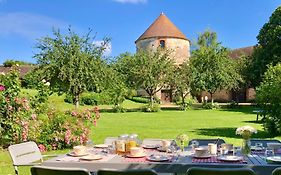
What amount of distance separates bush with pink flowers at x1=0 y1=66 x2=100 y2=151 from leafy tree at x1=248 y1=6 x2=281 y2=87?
84.4ft

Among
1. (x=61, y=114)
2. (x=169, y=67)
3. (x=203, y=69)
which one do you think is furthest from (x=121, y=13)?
(x=61, y=114)

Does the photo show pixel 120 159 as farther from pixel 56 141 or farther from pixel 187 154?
pixel 56 141

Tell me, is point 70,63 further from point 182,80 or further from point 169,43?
point 169,43

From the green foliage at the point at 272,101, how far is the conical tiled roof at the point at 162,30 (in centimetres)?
3103

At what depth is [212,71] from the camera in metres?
32.8

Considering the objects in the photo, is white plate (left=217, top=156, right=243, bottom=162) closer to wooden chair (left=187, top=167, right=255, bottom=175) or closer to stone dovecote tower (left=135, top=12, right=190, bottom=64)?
wooden chair (left=187, top=167, right=255, bottom=175)

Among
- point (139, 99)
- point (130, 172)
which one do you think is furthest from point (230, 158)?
point (139, 99)

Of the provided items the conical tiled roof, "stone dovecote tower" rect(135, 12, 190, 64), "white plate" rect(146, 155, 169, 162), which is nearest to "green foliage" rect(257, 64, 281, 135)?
"white plate" rect(146, 155, 169, 162)

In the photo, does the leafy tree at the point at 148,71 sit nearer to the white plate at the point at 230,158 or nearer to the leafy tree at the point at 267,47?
the leafy tree at the point at 267,47

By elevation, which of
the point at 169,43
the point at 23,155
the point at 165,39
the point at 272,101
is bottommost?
the point at 23,155

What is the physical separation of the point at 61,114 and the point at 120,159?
252 inches

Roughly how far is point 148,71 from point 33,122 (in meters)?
21.6

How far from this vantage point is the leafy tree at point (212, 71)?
32.3 metres

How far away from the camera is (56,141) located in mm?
9648
